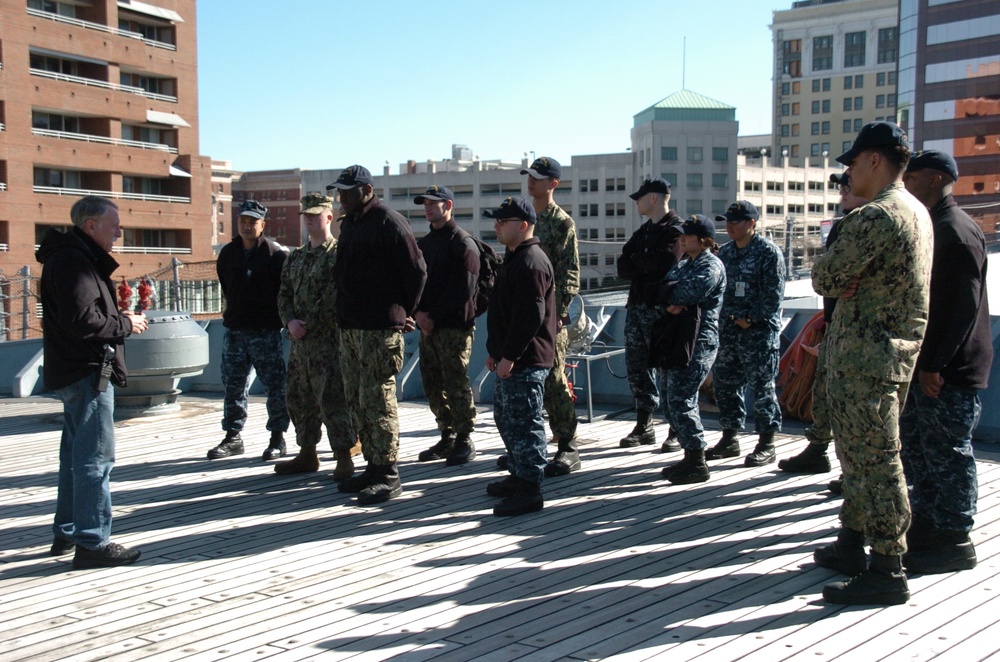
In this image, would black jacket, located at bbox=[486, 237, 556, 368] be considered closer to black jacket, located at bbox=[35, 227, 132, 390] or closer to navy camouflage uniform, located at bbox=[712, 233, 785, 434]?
navy camouflage uniform, located at bbox=[712, 233, 785, 434]

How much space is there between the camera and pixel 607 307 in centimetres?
1133

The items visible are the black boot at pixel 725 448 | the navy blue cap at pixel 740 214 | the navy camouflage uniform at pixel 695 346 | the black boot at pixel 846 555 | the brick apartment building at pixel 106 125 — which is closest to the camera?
the black boot at pixel 846 555

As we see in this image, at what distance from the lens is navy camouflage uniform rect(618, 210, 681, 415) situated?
7.84 meters

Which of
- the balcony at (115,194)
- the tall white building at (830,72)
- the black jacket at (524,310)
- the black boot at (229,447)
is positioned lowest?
the black boot at (229,447)

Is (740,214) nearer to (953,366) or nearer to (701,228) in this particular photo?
(701,228)

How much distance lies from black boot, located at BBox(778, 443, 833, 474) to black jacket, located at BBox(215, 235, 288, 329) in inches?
158

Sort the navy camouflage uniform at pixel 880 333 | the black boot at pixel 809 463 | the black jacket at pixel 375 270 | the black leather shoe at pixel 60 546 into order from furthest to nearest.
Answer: the black boot at pixel 809 463 < the black jacket at pixel 375 270 < the black leather shoe at pixel 60 546 < the navy camouflage uniform at pixel 880 333

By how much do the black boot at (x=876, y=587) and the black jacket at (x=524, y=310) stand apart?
90.7 inches

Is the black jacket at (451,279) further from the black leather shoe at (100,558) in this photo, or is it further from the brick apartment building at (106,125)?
the brick apartment building at (106,125)

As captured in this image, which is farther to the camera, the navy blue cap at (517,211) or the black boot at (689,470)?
the black boot at (689,470)

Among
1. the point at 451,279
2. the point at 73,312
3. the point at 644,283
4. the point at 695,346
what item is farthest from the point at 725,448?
the point at 73,312

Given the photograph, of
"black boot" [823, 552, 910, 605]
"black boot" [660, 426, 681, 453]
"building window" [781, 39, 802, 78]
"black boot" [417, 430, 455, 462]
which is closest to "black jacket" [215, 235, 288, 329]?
"black boot" [417, 430, 455, 462]

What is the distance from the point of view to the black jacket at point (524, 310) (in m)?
6.01

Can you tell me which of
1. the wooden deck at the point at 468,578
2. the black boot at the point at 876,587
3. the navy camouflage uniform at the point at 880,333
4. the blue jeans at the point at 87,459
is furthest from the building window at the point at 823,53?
the blue jeans at the point at 87,459
